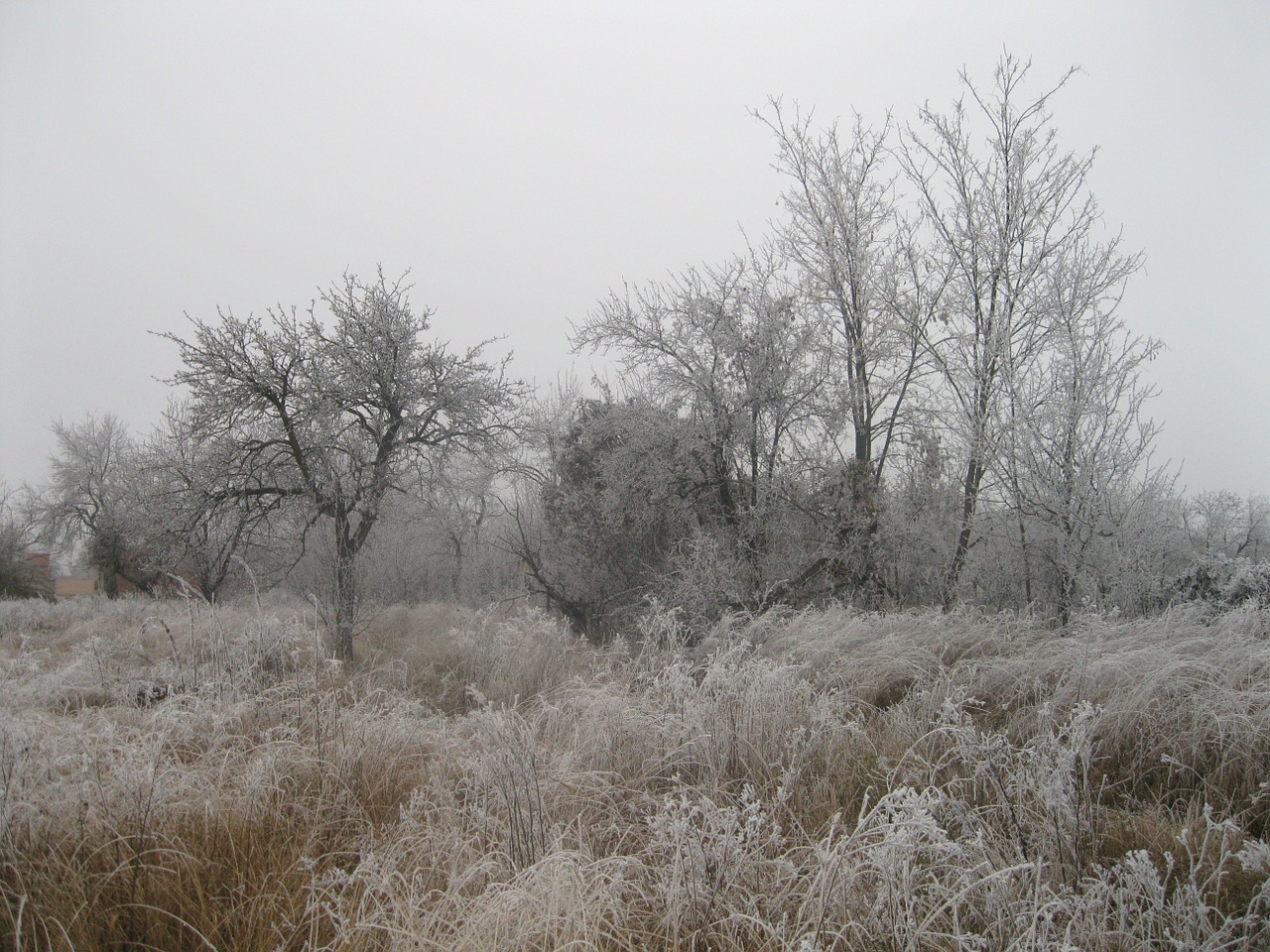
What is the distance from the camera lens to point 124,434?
28203 millimetres

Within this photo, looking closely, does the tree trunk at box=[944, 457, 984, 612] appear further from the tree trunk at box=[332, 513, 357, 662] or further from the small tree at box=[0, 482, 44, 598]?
the small tree at box=[0, 482, 44, 598]

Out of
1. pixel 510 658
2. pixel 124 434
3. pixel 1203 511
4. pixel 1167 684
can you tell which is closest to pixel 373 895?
pixel 1167 684

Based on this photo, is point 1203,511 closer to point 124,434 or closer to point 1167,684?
point 1167,684

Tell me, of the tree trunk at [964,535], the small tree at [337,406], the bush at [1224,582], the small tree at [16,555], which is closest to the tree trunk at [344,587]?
the small tree at [337,406]

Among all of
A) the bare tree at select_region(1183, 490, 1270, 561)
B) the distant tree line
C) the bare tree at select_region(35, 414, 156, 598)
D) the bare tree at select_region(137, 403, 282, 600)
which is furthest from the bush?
the bare tree at select_region(35, 414, 156, 598)

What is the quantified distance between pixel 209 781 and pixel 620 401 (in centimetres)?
1265

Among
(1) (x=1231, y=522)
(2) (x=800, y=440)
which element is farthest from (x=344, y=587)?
(1) (x=1231, y=522)

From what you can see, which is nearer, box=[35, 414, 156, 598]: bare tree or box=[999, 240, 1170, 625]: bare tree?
box=[999, 240, 1170, 625]: bare tree

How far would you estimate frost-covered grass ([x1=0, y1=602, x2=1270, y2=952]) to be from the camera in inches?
91.4

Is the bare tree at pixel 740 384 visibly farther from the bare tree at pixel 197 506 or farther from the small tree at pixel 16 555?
the small tree at pixel 16 555

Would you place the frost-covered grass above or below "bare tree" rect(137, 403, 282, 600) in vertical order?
→ below

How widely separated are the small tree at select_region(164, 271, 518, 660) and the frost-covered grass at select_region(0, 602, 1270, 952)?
638cm

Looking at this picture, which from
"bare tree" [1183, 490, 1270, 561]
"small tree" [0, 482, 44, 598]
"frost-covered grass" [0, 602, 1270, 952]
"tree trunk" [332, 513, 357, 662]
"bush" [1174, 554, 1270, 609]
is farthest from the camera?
"small tree" [0, 482, 44, 598]

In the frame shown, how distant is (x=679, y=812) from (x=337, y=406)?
417 inches
